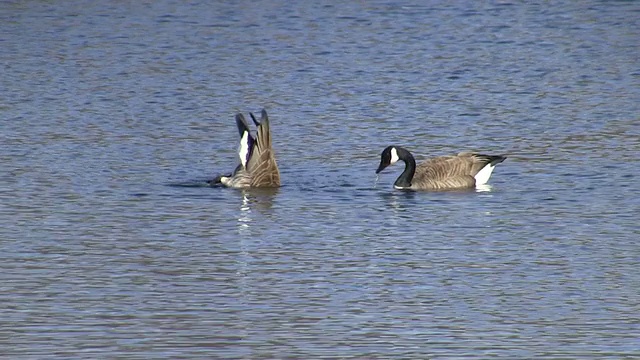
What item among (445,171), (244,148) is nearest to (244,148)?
(244,148)

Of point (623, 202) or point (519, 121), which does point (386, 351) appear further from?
point (519, 121)

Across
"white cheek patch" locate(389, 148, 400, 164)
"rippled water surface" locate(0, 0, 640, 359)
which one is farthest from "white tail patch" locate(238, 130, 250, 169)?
"white cheek patch" locate(389, 148, 400, 164)

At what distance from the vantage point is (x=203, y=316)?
9.88m

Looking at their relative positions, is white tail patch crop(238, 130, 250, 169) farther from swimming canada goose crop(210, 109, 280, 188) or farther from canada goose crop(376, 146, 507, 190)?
canada goose crop(376, 146, 507, 190)

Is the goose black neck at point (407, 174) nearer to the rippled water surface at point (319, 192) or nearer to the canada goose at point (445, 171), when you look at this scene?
the canada goose at point (445, 171)

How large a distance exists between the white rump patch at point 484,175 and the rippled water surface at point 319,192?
10.0 inches

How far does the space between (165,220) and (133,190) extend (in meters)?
1.73

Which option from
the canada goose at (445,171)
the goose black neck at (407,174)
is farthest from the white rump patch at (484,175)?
the goose black neck at (407,174)

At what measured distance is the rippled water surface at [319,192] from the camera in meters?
9.66

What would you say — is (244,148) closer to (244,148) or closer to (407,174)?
(244,148)

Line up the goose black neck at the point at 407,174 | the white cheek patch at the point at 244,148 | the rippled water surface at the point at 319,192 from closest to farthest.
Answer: the rippled water surface at the point at 319,192
the goose black neck at the point at 407,174
the white cheek patch at the point at 244,148

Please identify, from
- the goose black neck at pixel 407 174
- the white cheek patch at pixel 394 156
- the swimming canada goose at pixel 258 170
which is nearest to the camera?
the swimming canada goose at pixel 258 170

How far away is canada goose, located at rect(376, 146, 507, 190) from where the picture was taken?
1611 centimetres

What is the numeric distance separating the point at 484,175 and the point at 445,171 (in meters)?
0.44
